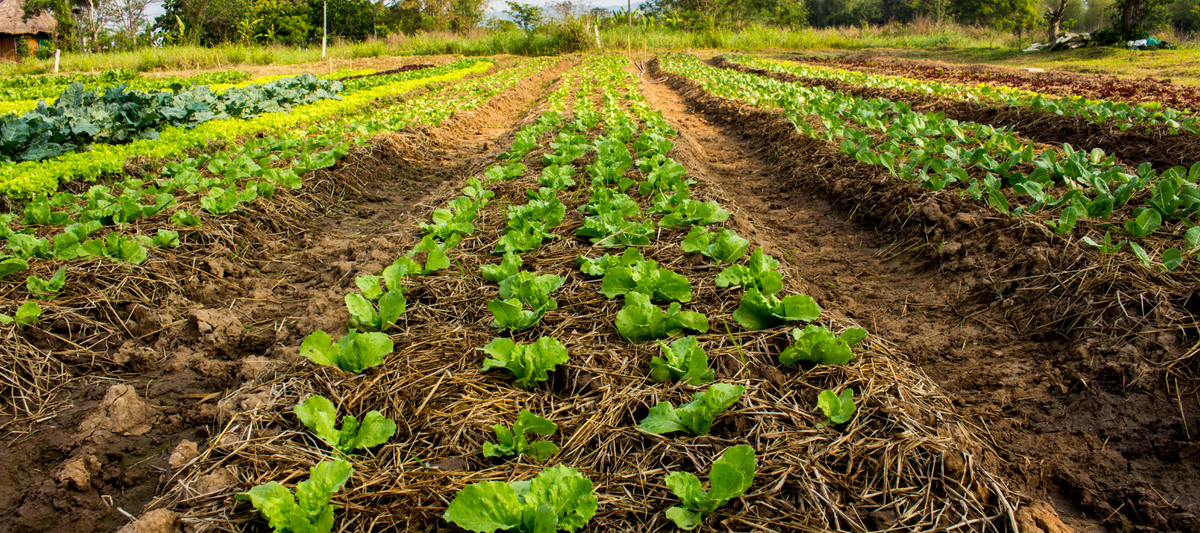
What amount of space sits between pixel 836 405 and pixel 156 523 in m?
2.11

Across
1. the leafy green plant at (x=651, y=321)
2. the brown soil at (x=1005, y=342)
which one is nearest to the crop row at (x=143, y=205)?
the leafy green plant at (x=651, y=321)

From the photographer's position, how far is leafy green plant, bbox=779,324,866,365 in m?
2.25

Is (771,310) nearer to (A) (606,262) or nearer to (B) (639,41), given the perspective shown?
(A) (606,262)

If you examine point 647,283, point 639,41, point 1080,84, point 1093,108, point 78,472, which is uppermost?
point 639,41

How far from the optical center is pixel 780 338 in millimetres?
2502

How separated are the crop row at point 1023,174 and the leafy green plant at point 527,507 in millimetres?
3072

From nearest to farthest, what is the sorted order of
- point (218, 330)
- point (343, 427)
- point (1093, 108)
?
point (343, 427), point (218, 330), point (1093, 108)

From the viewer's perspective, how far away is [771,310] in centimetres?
252

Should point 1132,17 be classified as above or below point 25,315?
above

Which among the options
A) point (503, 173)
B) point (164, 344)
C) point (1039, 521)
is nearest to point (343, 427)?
point (164, 344)

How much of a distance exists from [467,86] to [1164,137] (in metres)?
13.1

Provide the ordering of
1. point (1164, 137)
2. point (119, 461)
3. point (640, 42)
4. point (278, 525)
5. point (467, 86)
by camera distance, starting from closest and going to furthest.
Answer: point (278, 525), point (119, 461), point (1164, 137), point (467, 86), point (640, 42)

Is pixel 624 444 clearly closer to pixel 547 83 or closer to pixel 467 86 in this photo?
pixel 467 86

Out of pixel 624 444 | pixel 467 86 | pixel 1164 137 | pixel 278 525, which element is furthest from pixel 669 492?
pixel 467 86
